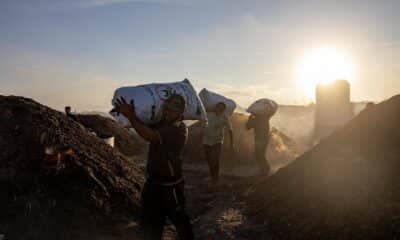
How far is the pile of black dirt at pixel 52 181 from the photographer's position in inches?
186

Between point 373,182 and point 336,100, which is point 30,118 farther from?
point 336,100

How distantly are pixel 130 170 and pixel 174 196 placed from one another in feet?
10.2

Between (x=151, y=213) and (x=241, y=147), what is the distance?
10323 mm

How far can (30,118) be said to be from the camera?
5.98m

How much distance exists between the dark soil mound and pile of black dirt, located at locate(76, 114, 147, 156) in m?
3.80

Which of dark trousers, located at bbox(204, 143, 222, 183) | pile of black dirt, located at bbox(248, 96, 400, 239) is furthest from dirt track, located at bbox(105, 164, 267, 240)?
dark trousers, located at bbox(204, 143, 222, 183)

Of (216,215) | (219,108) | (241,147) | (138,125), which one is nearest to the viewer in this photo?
(138,125)

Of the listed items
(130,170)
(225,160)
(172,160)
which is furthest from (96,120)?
(172,160)

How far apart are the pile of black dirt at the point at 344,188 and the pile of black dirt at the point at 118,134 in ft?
35.5

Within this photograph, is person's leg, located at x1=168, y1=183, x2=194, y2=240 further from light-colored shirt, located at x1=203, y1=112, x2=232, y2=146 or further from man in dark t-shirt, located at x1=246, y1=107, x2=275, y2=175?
man in dark t-shirt, located at x1=246, y1=107, x2=275, y2=175

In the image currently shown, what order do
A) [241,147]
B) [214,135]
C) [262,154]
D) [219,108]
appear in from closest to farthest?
[214,135]
[219,108]
[262,154]
[241,147]

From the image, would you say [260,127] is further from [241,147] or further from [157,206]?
[157,206]

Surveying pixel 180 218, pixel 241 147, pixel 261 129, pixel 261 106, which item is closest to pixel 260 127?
pixel 261 129

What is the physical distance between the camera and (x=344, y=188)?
18.9 feet
